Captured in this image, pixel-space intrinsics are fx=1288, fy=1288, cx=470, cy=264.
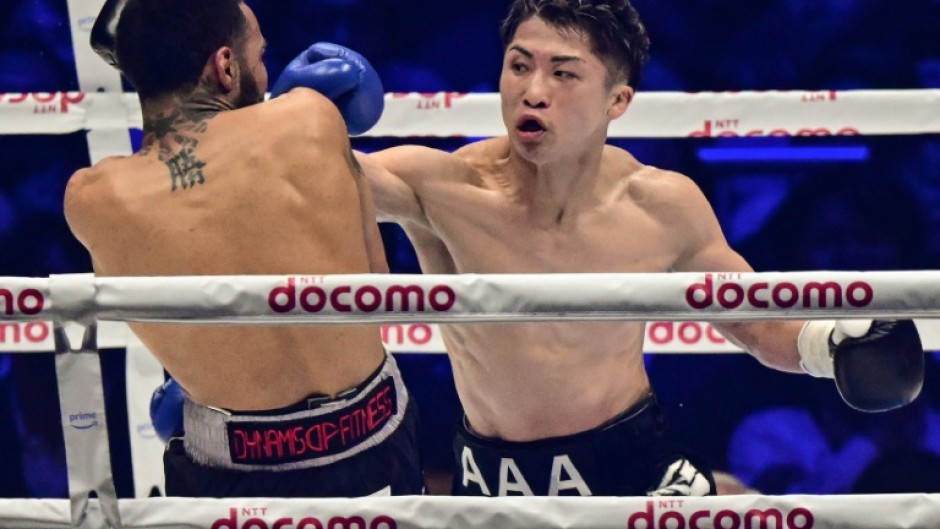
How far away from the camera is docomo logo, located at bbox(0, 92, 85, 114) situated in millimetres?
3203

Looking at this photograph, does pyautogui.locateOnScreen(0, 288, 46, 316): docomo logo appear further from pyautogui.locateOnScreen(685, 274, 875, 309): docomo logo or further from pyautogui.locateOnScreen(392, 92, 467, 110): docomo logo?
pyautogui.locateOnScreen(392, 92, 467, 110): docomo logo

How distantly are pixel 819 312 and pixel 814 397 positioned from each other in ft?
6.42

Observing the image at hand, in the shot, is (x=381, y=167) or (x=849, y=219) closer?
(x=381, y=167)

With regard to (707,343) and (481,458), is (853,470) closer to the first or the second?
(707,343)

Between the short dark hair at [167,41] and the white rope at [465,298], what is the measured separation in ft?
1.50

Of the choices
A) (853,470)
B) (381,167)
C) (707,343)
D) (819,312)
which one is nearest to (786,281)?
(819,312)

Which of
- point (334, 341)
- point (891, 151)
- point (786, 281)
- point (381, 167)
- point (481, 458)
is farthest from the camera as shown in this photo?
point (891, 151)

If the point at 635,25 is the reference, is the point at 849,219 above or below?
below

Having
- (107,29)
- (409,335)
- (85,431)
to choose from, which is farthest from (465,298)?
(409,335)

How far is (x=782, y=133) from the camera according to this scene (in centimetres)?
315

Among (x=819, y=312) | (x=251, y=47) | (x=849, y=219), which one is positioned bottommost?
(x=819, y=312)

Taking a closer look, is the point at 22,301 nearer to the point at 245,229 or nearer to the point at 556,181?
the point at 245,229

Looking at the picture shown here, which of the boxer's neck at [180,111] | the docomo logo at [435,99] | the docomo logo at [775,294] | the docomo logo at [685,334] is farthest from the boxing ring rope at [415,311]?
the docomo logo at [435,99]

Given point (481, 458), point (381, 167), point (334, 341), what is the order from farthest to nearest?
point (481, 458) → point (381, 167) → point (334, 341)
